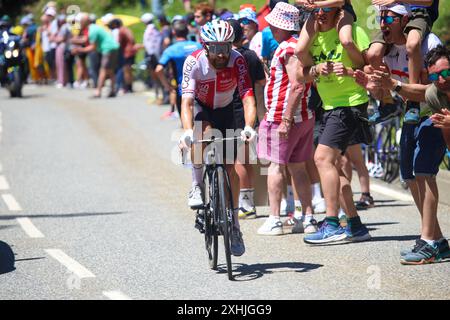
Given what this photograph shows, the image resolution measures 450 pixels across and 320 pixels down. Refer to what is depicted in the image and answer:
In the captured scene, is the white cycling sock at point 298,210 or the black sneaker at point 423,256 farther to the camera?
the white cycling sock at point 298,210

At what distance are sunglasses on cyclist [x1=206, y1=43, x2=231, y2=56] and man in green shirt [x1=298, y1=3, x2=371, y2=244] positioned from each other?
3.50 ft

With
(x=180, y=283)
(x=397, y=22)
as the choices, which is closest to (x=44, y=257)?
(x=180, y=283)

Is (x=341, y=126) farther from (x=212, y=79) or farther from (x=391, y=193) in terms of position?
(x=391, y=193)

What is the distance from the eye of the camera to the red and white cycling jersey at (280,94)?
1070 cm

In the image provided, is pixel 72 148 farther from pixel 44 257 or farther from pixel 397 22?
pixel 397 22

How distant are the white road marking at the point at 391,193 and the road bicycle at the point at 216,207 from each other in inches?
178

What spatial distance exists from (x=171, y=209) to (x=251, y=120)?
3.95 m

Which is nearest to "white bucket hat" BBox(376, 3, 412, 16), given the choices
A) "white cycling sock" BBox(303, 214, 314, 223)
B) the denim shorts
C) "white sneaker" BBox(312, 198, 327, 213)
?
the denim shorts

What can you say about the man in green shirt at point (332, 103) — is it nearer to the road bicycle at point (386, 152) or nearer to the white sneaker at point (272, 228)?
the white sneaker at point (272, 228)

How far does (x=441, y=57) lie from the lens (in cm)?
847

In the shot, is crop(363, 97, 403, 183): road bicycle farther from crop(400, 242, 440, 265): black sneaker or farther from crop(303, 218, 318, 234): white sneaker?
crop(400, 242, 440, 265): black sneaker

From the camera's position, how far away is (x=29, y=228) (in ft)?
38.8

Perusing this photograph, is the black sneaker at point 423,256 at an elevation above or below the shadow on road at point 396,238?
above

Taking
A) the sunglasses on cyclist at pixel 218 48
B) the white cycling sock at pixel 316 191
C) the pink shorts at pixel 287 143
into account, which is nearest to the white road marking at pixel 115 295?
the sunglasses on cyclist at pixel 218 48
